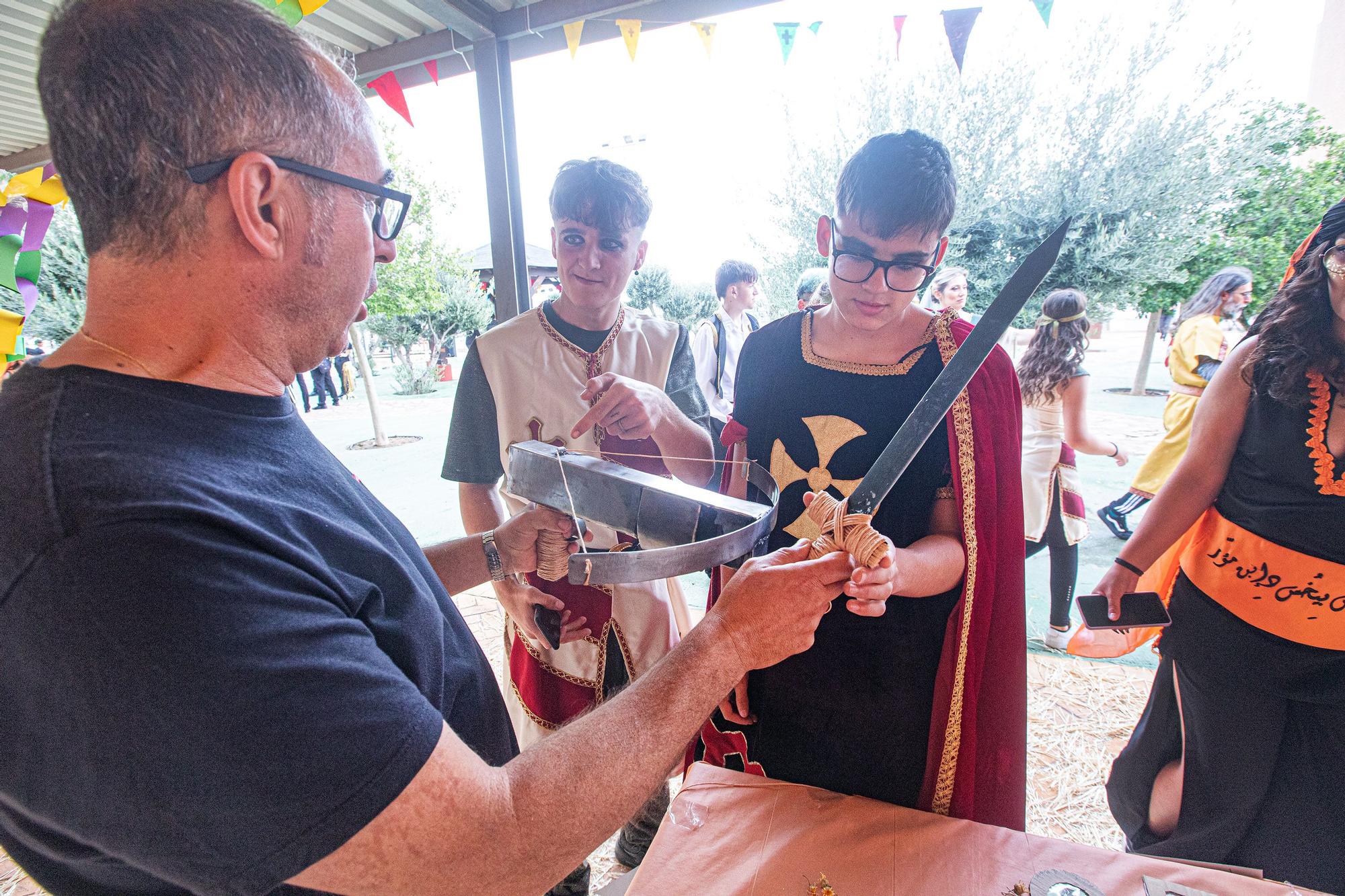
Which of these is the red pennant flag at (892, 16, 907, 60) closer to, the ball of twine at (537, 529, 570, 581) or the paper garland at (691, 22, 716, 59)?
the paper garland at (691, 22, 716, 59)

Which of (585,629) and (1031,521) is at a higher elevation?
(585,629)

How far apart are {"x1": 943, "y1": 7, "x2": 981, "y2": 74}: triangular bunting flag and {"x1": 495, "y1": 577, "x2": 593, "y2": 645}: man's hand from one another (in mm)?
3096

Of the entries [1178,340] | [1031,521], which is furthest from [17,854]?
[1178,340]

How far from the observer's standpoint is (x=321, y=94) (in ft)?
2.56

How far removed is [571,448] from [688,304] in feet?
44.2

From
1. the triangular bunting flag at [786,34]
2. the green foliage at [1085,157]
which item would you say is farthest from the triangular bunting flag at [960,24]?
the green foliage at [1085,157]

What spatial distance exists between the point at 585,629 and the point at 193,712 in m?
1.33

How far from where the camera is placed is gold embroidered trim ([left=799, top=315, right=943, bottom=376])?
53.9 inches

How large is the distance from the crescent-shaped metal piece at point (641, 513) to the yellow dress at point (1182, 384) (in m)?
3.65

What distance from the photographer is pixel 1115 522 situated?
5195 mm

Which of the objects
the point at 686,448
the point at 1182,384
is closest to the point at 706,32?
the point at 686,448

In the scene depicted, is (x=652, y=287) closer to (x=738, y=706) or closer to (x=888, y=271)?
(x=888, y=271)

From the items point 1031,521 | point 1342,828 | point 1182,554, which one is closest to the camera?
point 1342,828

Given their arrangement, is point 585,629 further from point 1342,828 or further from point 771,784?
point 1342,828
